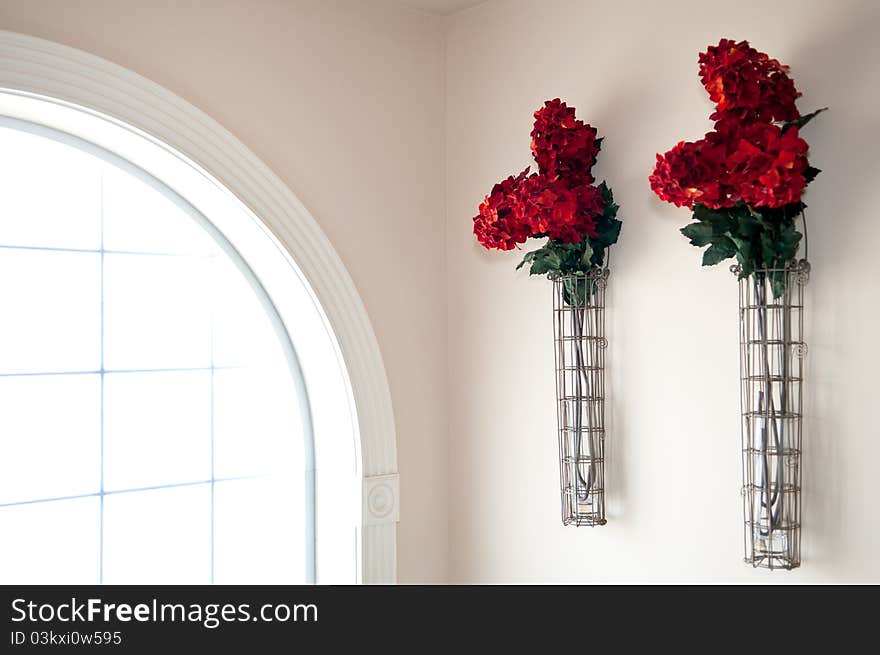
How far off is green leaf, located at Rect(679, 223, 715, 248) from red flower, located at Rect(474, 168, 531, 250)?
1.39ft

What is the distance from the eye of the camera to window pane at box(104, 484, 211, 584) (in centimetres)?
234

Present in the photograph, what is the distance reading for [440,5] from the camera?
255 cm

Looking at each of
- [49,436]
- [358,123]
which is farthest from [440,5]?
[49,436]

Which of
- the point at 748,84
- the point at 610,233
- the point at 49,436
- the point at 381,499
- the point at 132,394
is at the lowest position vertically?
the point at 381,499

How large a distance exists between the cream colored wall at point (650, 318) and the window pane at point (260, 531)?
0.49 meters

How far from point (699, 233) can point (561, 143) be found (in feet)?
1.56

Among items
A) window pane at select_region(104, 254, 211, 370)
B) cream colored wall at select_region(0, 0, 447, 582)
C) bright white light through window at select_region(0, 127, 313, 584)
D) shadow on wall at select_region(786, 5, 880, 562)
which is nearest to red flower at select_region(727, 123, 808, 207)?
shadow on wall at select_region(786, 5, 880, 562)

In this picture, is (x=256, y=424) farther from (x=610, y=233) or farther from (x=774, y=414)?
(x=774, y=414)

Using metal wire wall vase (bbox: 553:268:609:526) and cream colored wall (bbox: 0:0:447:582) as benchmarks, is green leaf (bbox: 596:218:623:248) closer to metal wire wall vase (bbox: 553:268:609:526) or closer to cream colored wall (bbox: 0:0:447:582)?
metal wire wall vase (bbox: 553:268:609:526)

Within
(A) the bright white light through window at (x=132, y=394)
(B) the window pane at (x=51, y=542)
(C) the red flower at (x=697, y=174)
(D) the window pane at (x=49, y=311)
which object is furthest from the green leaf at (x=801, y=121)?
(B) the window pane at (x=51, y=542)

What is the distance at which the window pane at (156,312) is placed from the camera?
2346mm

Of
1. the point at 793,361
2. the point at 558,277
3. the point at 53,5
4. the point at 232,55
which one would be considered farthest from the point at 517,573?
the point at 53,5

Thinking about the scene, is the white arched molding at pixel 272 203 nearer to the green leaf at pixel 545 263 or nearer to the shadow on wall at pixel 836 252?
the green leaf at pixel 545 263

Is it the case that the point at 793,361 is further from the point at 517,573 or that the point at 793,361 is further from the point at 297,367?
the point at 297,367
